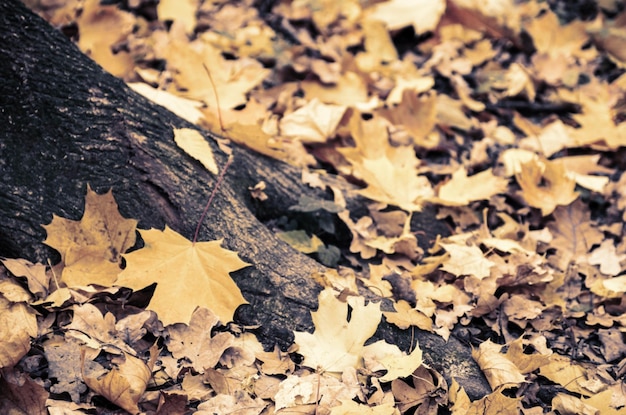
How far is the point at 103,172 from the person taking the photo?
1.67 meters

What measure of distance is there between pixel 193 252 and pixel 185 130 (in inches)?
18.0

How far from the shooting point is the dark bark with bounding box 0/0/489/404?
5.22 ft

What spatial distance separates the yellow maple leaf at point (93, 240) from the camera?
160cm

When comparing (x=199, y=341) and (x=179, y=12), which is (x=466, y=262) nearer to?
(x=199, y=341)

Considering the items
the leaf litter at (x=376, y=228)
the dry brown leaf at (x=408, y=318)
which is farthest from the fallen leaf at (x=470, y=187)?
the dry brown leaf at (x=408, y=318)

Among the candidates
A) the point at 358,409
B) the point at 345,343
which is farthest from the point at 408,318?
the point at 358,409

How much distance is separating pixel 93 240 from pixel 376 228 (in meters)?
1.06

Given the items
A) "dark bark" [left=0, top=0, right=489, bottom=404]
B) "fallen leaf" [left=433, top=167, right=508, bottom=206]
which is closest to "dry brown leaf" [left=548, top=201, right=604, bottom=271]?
"fallen leaf" [left=433, top=167, right=508, bottom=206]

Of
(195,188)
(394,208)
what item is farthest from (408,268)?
(195,188)

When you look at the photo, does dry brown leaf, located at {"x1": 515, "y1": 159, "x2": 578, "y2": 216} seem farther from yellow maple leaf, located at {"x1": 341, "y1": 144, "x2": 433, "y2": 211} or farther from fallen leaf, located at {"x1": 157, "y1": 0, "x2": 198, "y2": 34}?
fallen leaf, located at {"x1": 157, "y1": 0, "x2": 198, "y2": 34}

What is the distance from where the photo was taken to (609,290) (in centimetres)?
197

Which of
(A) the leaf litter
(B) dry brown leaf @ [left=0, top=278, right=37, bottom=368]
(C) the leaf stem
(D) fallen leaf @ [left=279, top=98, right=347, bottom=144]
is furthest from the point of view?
(D) fallen leaf @ [left=279, top=98, right=347, bottom=144]

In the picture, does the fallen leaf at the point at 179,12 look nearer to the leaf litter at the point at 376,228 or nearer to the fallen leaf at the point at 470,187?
the leaf litter at the point at 376,228

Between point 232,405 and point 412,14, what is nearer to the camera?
point 232,405
